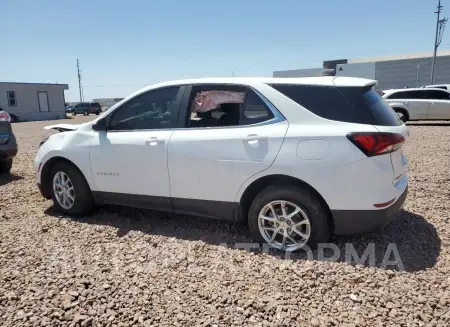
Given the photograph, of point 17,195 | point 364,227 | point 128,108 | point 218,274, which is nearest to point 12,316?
point 218,274

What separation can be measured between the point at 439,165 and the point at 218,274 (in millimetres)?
5841

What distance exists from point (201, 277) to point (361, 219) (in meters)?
1.50

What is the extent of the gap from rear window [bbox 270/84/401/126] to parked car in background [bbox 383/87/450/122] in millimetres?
13854

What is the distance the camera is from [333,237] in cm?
355

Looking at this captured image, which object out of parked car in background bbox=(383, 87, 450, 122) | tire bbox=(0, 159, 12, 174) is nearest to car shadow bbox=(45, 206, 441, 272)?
tire bbox=(0, 159, 12, 174)

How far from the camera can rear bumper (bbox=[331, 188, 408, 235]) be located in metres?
2.99

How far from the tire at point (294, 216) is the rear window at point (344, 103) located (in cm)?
76

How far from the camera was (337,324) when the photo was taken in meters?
2.31

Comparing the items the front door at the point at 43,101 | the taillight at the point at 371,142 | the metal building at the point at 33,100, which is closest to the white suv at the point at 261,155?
the taillight at the point at 371,142

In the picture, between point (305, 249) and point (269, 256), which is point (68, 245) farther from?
point (305, 249)

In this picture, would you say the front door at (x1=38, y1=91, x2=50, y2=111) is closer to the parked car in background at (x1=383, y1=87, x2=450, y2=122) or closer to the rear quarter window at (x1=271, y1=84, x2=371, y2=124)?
the parked car in background at (x1=383, y1=87, x2=450, y2=122)

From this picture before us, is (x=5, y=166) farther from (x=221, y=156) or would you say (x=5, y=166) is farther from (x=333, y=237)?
(x=333, y=237)

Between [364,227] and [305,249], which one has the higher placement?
[364,227]

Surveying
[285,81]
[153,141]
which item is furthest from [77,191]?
[285,81]
